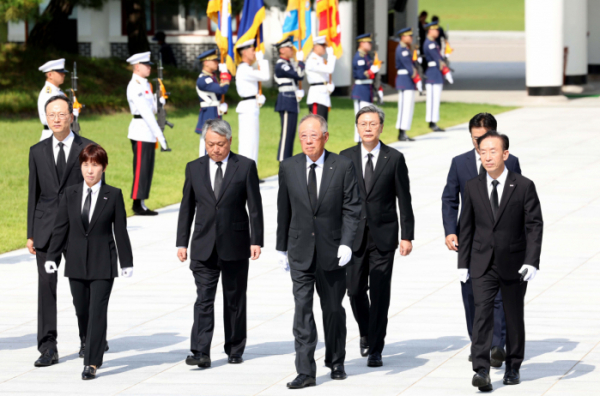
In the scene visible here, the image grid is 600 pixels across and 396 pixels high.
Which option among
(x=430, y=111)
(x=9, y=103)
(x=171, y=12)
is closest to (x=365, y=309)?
(x=430, y=111)

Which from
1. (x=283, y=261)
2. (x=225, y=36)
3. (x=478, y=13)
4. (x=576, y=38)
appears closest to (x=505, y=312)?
(x=283, y=261)

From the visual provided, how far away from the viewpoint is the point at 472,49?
55500mm

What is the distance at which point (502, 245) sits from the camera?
6262mm

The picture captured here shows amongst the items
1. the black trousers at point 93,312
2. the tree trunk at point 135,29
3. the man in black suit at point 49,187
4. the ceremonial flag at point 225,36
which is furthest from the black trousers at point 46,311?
the tree trunk at point 135,29

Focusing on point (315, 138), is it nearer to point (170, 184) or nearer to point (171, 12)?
point (170, 184)

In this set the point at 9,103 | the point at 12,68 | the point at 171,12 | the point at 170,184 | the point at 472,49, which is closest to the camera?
the point at 170,184

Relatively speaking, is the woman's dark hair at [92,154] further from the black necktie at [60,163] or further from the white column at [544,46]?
the white column at [544,46]

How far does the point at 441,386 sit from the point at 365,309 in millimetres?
965

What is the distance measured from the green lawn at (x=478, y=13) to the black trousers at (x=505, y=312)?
72488mm

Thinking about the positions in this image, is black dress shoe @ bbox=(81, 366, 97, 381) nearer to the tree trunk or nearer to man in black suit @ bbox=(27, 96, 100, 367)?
man in black suit @ bbox=(27, 96, 100, 367)

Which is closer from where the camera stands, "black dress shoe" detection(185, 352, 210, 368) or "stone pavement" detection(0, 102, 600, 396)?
"stone pavement" detection(0, 102, 600, 396)

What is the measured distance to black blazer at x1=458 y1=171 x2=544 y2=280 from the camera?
6246mm

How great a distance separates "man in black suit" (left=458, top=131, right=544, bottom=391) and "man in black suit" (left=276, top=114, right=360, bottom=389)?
79 centimetres

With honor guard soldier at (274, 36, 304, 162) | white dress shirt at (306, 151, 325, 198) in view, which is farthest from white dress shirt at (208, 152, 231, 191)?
honor guard soldier at (274, 36, 304, 162)
